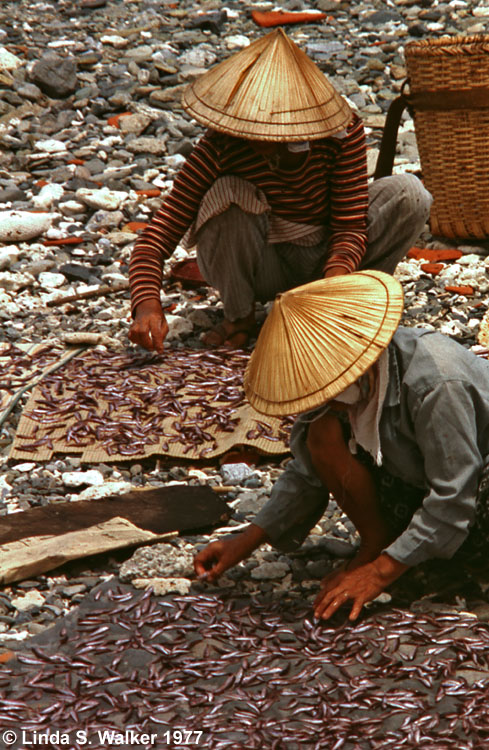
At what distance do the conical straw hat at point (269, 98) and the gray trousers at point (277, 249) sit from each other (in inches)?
23.5

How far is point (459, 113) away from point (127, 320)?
229cm

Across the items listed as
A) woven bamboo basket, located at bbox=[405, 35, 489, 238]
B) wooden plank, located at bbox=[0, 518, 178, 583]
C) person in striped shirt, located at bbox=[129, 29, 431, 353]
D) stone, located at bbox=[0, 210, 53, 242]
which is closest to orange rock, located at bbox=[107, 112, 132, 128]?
stone, located at bbox=[0, 210, 53, 242]

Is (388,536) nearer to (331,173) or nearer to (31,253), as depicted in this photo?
(331,173)

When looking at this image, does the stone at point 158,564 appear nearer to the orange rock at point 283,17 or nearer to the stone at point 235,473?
the stone at point 235,473

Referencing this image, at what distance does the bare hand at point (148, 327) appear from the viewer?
466cm

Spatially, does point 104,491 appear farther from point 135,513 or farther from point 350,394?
point 350,394

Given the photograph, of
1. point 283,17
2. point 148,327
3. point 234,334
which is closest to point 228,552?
point 148,327

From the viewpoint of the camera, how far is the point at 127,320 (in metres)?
5.88

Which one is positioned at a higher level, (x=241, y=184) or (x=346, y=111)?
(x=346, y=111)

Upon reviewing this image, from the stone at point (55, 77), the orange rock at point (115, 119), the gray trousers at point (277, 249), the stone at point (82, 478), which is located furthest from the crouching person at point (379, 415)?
the stone at point (55, 77)

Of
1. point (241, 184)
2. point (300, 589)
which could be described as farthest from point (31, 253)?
point (300, 589)

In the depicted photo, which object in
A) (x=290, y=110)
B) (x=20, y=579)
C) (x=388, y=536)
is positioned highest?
(x=290, y=110)

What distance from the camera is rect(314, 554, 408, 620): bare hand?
307 cm

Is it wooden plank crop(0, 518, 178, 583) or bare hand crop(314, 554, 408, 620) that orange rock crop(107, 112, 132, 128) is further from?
bare hand crop(314, 554, 408, 620)
